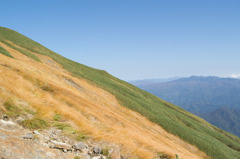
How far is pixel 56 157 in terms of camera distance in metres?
7.62

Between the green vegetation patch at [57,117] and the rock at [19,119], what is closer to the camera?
the rock at [19,119]

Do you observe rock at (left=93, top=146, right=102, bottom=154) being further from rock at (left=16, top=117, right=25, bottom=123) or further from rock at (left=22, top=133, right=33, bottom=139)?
rock at (left=16, top=117, right=25, bottom=123)

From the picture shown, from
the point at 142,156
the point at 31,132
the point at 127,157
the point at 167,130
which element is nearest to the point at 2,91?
the point at 31,132

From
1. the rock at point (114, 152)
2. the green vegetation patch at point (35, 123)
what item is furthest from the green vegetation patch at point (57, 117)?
the rock at point (114, 152)

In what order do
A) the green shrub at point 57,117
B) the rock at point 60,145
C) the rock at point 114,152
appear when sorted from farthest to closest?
the green shrub at point 57,117
the rock at point 114,152
the rock at point 60,145

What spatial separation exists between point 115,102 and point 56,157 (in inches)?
1292

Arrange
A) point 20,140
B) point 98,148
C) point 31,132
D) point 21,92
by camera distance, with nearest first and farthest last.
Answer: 1. point 20,140
2. point 31,132
3. point 98,148
4. point 21,92

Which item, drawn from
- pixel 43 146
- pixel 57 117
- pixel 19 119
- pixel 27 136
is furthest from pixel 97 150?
pixel 19 119

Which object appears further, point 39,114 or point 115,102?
point 115,102

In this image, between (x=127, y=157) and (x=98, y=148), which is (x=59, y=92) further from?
(x=127, y=157)

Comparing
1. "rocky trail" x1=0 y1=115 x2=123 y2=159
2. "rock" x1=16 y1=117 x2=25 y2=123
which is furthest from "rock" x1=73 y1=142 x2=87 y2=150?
"rock" x1=16 y1=117 x2=25 y2=123

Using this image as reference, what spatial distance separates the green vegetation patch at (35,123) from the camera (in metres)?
9.23

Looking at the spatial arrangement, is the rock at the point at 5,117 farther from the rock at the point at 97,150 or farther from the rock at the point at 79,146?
the rock at the point at 97,150

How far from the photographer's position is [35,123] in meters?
9.66
